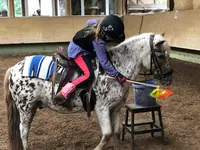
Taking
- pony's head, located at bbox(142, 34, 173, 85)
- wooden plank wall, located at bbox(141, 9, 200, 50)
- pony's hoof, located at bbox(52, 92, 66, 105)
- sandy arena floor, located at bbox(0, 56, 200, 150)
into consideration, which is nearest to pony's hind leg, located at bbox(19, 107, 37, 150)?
pony's hoof, located at bbox(52, 92, 66, 105)

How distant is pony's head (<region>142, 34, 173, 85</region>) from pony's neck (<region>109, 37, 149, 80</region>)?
0.09m

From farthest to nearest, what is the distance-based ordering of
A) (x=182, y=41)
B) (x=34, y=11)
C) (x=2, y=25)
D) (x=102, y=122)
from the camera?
(x=34, y=11), (x=2, y=25), (x=182, y=41), (x=102, y=122)

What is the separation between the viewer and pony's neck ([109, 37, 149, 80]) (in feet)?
12.0

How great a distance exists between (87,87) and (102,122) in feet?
1.39

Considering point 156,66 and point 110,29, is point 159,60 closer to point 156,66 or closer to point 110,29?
point 156,66

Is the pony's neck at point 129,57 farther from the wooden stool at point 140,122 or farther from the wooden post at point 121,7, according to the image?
the wooden post at point 121,7

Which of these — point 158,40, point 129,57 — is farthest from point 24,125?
point 158,40

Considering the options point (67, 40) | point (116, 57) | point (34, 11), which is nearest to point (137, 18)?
point (67, 40)

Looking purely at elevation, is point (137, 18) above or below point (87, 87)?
above

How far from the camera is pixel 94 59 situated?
373cm

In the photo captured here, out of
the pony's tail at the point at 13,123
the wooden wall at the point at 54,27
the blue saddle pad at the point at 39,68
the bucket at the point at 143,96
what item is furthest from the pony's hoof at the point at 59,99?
the wooden wall at the point at 54,27

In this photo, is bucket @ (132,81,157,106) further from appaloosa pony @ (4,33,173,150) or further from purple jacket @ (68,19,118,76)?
purple jacket @ (68,19,118,76)

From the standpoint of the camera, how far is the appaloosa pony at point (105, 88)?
141 inches

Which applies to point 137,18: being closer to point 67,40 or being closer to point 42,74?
point 67,40
